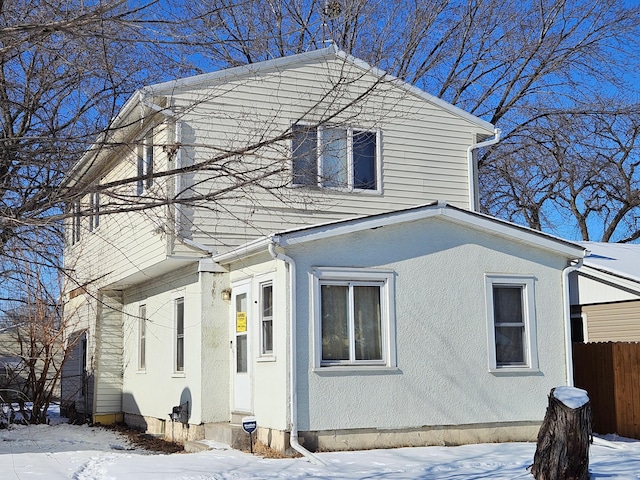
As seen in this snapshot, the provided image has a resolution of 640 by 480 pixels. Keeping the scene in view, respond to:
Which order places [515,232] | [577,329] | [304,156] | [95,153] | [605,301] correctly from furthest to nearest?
[577,329] < [605,301] < [515,232] < [304,156] < [95,153]

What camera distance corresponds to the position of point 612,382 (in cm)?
1408

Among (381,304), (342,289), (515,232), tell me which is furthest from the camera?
(515,232)

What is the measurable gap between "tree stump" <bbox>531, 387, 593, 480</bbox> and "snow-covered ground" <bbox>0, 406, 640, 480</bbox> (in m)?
0.58

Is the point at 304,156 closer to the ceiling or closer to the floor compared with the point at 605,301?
closer to the ceiling

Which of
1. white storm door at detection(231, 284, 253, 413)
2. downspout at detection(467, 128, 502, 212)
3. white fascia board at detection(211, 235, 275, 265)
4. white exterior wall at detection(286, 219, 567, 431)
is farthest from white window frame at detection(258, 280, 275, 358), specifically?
downspout at detection(467, 128, 502, 212)

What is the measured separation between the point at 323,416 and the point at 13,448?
19.0 feet

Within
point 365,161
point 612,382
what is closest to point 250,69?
point 365,161

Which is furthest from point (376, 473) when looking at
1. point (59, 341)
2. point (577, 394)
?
point (59, 341)

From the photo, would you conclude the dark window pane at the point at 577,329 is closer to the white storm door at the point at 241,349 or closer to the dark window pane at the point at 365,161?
the dark window pane at the point at 365,161

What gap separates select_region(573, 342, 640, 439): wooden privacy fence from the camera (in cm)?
1372

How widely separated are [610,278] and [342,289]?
502cm

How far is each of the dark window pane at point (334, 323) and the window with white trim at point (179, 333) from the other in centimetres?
411

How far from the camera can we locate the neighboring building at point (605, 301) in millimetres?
14586

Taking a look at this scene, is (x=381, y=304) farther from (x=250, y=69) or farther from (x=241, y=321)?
(x=250, y=69)
